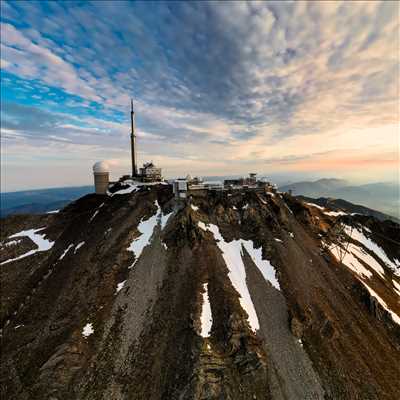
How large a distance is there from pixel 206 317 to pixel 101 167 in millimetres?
67051

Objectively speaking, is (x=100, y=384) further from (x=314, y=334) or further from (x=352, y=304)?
(x=352, y=304)

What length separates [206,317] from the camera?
4112 cm

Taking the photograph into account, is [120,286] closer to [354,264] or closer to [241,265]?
[241,265]

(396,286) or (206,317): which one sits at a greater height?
(206,317)

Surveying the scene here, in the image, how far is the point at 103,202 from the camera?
80.8 meters

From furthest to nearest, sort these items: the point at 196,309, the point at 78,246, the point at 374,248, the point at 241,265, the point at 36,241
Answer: the point at 374,248, the point at 36,241, the point at 78,246, the point at 241,265, the point at 196,309

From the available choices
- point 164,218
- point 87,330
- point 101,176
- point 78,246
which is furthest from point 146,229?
point 101,176

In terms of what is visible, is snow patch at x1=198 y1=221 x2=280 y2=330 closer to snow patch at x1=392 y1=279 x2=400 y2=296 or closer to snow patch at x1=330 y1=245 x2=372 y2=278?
snow patch at x1=330 y1=245 x2=372 y2=278

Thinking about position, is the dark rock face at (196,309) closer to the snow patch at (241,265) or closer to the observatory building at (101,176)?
the snow patch at (241,265)

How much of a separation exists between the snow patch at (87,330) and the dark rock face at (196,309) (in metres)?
0.16

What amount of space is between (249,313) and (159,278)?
18.8 m

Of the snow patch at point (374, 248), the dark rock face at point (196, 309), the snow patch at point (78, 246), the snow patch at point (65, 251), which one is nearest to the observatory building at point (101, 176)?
the dark rock face at point (196, 309)

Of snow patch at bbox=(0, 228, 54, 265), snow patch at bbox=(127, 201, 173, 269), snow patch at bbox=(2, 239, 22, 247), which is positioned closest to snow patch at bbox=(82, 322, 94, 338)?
snow patch at bbox=(127, 201, 173, 269)

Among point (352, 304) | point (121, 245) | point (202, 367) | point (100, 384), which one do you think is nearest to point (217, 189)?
point (121, 245)
